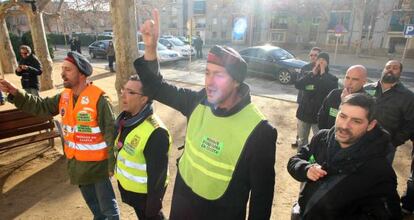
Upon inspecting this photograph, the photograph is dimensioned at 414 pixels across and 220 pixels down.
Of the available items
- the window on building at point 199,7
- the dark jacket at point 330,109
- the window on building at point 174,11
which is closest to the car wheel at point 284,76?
the dark jacket at point 330,109

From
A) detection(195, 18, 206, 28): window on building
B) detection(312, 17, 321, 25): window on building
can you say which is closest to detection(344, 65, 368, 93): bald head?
detection(312, 17, 321, 25): window on building

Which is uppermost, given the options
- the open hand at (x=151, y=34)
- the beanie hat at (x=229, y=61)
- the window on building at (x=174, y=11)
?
the window on building at (x=174, y=11)

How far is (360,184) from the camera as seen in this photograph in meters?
1.80

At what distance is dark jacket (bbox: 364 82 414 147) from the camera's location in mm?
3447

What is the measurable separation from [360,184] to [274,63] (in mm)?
11415

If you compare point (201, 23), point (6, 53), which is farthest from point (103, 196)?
point (201, 23)

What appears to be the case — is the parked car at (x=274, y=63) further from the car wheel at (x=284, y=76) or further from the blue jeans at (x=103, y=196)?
the blue jeans at (x=103, y=196)

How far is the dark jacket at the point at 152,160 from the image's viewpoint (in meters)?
2.40

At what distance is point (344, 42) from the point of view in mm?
34000

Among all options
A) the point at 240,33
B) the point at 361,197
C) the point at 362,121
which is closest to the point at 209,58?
the point at 362,121

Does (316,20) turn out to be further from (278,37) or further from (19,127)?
(19,127)

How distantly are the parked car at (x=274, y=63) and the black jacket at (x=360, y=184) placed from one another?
1066 centimetres

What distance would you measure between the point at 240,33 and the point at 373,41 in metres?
17.3

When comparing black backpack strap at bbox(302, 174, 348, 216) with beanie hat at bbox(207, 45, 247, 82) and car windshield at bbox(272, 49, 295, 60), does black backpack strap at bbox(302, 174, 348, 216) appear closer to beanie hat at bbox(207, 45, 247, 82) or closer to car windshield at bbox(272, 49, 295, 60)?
beanie hat at bbox(207, 45, 247, 82)
